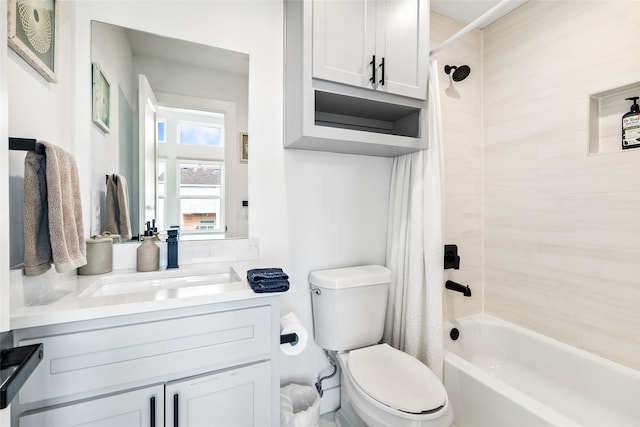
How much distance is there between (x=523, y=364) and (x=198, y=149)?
222 cm

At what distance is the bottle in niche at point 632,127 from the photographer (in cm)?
137

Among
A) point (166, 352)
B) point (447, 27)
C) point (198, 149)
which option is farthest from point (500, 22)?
point (166, 352)

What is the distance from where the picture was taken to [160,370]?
35.2 inches

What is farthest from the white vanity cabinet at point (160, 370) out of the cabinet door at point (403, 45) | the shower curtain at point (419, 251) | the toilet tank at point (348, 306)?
the cabinet door at point (403, 45)

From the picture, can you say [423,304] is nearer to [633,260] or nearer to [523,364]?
[523,364]

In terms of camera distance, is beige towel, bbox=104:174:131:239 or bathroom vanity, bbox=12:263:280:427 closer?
bathroom vanity, bbox=12:263:280:427

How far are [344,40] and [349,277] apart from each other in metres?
1.15

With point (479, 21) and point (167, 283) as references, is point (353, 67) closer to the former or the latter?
point (479, 21)

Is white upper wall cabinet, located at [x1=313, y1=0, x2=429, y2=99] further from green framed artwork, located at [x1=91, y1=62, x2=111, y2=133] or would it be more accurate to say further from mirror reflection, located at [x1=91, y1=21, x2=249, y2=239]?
green framed artwork, located at [x1=91, y1=62, x2=111, y2=133]

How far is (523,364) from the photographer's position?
1.76 metres

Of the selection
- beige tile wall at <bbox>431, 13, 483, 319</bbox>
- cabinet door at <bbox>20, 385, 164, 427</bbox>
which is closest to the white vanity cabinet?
cabinet door at <bbox>20, 385, 164, 427</bbox>

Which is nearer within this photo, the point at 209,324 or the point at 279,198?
the point at 209,324

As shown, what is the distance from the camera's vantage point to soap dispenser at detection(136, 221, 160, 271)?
48.8 inches

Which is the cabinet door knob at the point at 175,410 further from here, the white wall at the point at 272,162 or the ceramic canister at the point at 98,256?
the white wall at the point at 272,162
